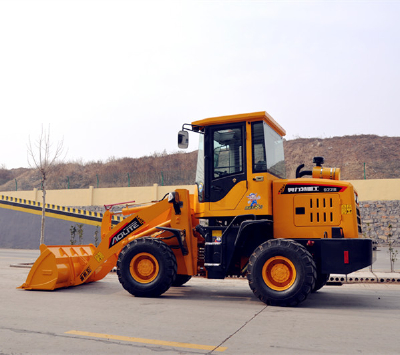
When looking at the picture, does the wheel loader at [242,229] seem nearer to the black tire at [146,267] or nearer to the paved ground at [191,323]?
the black tire at [146,267]

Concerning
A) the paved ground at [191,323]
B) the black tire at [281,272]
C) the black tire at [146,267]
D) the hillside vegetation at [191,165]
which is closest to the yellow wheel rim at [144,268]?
the black tire at [146,267]

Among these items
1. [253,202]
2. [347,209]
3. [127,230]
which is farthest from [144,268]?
[347,209]

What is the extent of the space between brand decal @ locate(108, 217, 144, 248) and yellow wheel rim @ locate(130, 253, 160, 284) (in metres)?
0.74

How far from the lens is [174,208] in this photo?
9328 millimetres

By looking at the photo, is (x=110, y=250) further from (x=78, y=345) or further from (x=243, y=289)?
(x=78, y=345)

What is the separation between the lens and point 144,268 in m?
9.03

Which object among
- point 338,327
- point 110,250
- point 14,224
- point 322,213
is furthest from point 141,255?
point 14,224

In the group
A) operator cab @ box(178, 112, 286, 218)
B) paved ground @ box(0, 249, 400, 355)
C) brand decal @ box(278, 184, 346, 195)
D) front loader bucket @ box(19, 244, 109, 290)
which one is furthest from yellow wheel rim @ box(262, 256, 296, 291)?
front loader bucket @ box(19, 244, 109, 290)

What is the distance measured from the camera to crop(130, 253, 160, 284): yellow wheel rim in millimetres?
9000

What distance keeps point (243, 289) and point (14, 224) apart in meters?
22.4

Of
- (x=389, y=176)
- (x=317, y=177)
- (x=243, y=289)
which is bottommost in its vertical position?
(x=243, y=289)

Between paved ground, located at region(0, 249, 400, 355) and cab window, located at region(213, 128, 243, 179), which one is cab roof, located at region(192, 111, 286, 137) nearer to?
cab window, located at region(213, 128, 243, 179)

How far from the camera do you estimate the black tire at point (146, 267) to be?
8789mm

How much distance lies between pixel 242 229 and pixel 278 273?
1.02m
